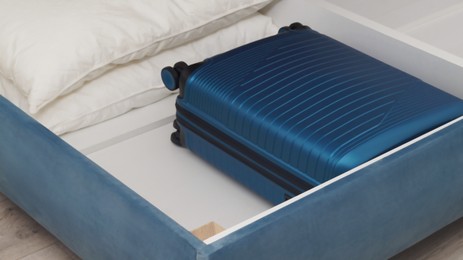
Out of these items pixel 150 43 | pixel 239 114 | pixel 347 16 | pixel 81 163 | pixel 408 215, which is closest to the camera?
pixel 81 163

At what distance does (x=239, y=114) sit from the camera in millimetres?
2119

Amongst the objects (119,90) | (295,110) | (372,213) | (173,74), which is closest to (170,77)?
→ (173,74)

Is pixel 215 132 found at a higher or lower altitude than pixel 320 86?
lower

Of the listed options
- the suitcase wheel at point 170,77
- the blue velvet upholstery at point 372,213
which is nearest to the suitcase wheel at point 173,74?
the suitcase wheel at point 170,77

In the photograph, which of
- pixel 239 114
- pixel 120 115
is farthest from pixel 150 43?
pixel 239 114

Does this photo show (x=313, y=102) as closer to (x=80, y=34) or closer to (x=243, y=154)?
(x=243, y=154)

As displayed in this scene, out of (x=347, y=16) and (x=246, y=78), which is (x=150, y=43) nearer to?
(x=246, y=78)

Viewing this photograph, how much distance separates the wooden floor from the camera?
218 cm

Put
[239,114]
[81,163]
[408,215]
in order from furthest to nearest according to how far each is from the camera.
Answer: [239,114] < [408,215] < [81,163]

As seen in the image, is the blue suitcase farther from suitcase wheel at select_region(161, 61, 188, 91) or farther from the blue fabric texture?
the blue fabric texture

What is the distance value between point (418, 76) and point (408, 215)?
526 mm

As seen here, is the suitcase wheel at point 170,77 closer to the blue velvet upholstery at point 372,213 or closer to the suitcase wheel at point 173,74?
the suitcase wheel at point 173,74

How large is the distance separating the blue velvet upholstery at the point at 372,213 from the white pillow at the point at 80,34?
2.47 ft

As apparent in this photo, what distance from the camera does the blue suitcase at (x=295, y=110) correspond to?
1.99 m
